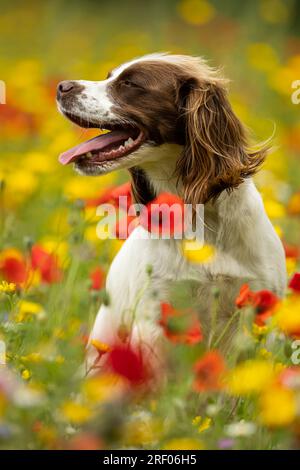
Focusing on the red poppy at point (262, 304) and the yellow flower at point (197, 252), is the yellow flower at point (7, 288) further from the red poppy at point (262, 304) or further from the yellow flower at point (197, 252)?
the red poppy at point (262, 304)

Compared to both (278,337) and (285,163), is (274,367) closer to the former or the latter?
(278,337)

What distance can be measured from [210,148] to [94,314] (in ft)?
2.46

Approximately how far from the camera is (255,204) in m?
3.87

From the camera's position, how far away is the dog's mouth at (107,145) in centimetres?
383

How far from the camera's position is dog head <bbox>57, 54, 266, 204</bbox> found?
3.83m

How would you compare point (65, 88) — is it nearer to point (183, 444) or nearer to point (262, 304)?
Result: point (262, 304)

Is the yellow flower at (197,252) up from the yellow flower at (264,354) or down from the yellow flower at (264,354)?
up

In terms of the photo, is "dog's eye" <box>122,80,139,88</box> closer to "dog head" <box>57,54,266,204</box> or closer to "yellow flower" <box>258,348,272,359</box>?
"dog head" <box>57,54,266,204</box>

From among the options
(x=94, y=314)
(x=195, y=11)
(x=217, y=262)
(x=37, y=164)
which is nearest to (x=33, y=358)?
(x=94, y=314)

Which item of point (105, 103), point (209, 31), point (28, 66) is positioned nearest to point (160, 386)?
point (105, 103)

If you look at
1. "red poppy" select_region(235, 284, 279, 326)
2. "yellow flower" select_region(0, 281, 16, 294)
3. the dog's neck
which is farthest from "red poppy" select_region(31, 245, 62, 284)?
"red poppy" select_region(235, 284, 279, 326)

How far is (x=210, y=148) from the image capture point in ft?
12.6

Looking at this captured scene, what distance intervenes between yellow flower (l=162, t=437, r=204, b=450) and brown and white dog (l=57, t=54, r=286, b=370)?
3.59 feet

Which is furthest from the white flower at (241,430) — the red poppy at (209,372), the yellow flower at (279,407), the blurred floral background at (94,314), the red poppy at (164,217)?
the red poppy at (164,217)
